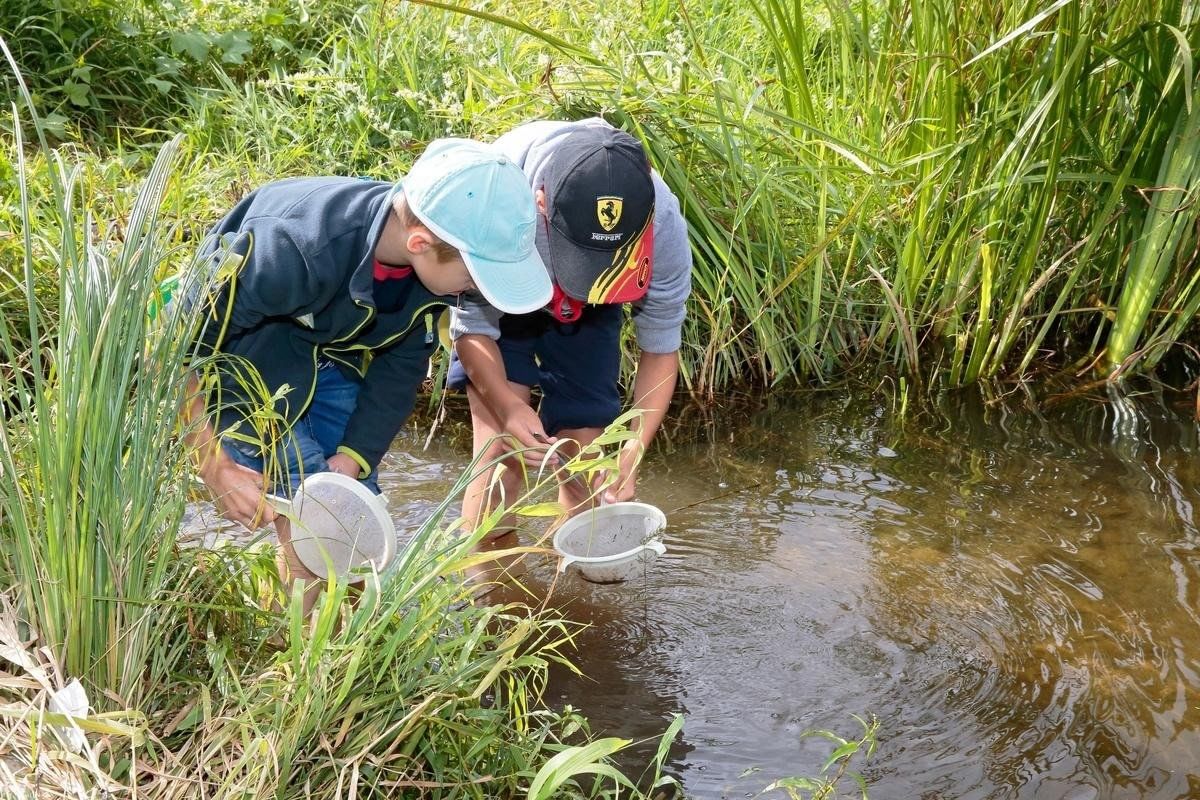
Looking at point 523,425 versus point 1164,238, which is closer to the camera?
point 523,425

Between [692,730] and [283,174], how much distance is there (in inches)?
99.4

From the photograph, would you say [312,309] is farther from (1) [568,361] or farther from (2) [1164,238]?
(2) [1164,238]

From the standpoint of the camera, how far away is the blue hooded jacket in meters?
2.03

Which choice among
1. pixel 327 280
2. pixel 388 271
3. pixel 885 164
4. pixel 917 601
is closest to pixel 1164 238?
pixel 885 164

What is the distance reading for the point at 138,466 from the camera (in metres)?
1.58

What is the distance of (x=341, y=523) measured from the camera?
197cm

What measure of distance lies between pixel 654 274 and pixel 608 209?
0.42 metres

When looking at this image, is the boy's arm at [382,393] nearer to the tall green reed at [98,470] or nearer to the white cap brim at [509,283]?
Answer: the white cap brim at [509,283]

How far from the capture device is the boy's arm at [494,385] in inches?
97.0

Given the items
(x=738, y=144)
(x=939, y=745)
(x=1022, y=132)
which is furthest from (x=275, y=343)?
(x=1022, y=132)

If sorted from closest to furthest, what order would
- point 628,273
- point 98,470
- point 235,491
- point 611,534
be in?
point 98,470 → point 235,491 → point 628,273 → point 611,534

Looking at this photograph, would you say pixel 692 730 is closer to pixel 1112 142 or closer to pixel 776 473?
pixel 776 473

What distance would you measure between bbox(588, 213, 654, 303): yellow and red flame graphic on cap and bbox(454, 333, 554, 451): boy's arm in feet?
1.13

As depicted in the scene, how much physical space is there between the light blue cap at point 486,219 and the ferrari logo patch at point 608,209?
19 centimetres
